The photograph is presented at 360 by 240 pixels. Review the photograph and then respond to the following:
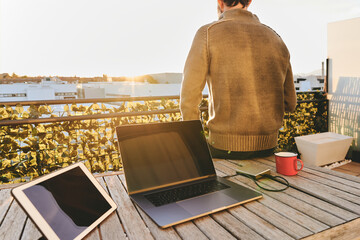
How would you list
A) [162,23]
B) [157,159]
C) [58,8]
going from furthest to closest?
[162,23] < [58,8] < [157,159]

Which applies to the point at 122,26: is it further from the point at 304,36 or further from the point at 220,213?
the point at 220,213

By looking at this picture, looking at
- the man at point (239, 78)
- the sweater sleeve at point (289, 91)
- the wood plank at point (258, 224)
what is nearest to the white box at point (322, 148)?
the sweater sleeve at point (289, 91)

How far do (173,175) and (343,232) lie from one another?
61 centimetres

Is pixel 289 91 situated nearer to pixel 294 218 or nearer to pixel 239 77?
pixel 239 77

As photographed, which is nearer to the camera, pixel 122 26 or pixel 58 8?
pixel 58 8

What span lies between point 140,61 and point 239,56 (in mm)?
3316

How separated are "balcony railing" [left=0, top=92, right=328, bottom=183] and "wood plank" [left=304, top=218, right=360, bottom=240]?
2.00 metres

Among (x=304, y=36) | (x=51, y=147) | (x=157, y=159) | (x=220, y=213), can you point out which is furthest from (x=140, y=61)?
(x=220, y=213)

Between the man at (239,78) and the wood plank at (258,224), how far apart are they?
636 millimetres

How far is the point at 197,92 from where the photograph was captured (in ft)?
4.61

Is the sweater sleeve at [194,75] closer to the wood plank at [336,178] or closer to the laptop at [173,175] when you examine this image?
the laptop at [173,175]

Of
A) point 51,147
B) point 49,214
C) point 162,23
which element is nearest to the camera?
point 49,214

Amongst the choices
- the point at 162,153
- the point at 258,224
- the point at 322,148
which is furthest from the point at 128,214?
the point at 322,148

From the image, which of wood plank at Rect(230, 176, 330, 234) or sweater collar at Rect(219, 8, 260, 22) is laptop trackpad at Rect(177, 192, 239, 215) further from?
sweater collar at Rect(219, 8, 260, 22)
